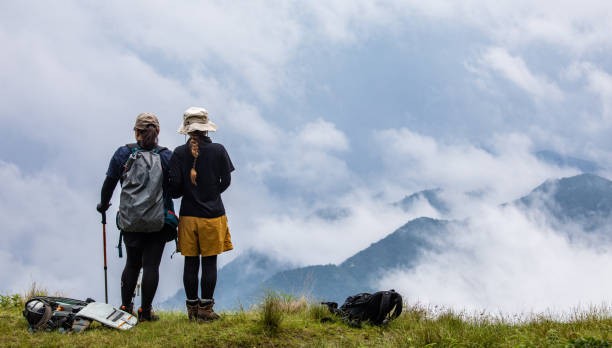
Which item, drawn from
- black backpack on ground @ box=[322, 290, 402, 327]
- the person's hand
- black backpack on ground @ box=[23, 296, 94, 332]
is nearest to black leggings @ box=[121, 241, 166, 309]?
the person's hand

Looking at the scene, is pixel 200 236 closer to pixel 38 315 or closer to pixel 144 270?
pixel 144 270

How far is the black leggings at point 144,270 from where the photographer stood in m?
8.98

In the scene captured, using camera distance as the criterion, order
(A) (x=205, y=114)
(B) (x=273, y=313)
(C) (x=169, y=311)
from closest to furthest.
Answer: (B) (x=273, y=313) < (A) (x=205, y=114) < (C) (x=169, y=311)

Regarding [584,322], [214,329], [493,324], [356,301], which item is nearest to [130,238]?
[214,329]

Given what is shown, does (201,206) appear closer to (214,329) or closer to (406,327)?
(214,329)

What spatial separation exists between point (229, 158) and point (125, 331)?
9.10 feet

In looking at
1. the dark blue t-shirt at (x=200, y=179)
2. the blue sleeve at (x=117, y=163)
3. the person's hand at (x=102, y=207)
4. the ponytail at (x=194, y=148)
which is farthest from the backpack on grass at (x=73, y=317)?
the ponytail at (x=194, y=148)

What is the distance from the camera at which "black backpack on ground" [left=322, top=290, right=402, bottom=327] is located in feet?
29.4

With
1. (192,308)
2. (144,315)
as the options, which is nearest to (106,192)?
(144,315)

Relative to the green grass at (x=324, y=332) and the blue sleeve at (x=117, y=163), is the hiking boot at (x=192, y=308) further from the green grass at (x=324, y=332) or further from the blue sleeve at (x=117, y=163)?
the blue sleeve at (x=117, y=163)

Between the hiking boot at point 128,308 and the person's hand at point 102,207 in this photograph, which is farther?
the hiking boot at point 128,308

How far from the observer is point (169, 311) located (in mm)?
11188

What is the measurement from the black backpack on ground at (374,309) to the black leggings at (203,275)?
1.97m

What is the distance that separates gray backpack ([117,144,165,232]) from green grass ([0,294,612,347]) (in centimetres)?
143
